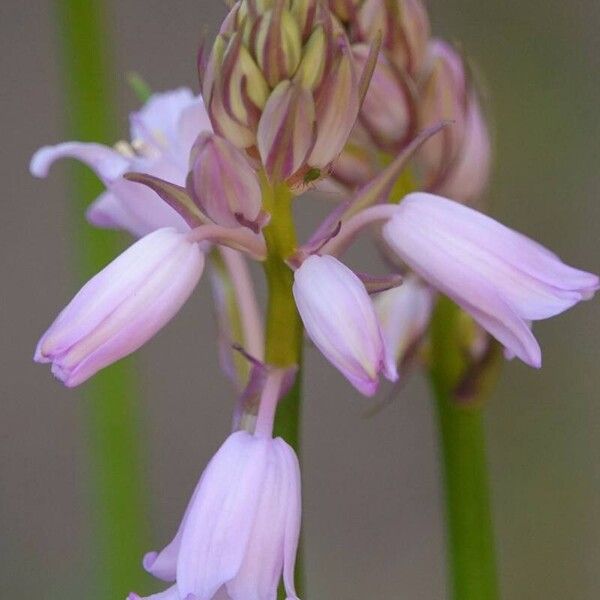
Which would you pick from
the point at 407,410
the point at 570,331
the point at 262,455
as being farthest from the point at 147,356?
the point at 262,455

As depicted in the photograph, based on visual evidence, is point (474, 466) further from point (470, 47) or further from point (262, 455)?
point (470, 47)

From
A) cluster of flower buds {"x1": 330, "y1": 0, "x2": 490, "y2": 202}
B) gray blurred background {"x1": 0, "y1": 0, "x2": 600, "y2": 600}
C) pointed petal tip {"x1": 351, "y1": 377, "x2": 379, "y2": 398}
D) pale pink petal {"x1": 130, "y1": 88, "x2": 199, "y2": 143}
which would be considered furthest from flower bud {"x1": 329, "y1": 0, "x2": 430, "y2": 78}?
gray blurred background {"x1": 0, "y1": 0, "x2": 600, "y2": 600}

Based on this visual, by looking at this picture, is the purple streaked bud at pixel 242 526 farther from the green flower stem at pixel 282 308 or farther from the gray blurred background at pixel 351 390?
the gray blurred background at pixel 351 390

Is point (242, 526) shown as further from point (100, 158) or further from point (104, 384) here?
point (104, 384)

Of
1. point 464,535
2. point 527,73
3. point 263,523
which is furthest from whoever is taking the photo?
point 527,73

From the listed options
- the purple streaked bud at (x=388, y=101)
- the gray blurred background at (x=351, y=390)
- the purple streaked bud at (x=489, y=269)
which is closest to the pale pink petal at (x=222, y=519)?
the purple streaked bud at (x=489, y=269)

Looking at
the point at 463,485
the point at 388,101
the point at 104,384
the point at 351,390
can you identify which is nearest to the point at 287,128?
the point at 388,101

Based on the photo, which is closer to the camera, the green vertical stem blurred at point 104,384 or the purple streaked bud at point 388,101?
the purple streaked bud at point 388,101
